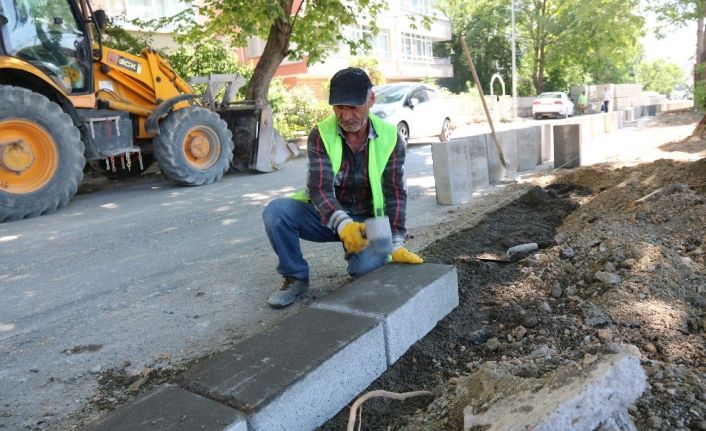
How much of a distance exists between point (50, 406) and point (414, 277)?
1920 mm

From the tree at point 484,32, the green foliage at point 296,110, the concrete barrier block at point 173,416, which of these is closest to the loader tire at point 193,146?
the green foliage at point 296,110

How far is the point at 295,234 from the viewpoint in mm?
3553

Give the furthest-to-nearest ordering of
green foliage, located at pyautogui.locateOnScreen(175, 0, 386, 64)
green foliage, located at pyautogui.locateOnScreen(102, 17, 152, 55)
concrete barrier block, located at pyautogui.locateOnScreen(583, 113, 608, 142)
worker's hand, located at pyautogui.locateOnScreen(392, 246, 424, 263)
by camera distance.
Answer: concrete barrier block, located at pyautogui.locateOnScreen(583, 113, 608, 142) → green foliage, located at pyautogui.locateOnScreen(102, 17, 152, 55) → green foliage, located at pyautogui.locateOnScreen(175, 0, 386, 64) → worker's hand, located at pyautogui.locateOnScreen(392, 246, 424, 263)

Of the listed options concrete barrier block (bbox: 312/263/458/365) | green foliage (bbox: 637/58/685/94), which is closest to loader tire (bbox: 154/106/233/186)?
concrete barrier block (bbox: 312/263/458/365)

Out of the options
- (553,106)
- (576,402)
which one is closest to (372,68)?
(553,106)

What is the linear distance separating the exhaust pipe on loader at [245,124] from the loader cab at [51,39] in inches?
108

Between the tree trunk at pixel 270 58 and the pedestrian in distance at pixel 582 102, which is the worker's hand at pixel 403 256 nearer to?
the tree trunk at pixel 270 58

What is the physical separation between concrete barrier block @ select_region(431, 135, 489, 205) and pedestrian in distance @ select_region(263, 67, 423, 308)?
3.05 m

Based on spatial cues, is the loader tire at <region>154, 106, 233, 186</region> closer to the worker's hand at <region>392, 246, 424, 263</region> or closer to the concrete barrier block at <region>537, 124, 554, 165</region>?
the concrete barrier block at <region>537, 124, 554, 165</region>

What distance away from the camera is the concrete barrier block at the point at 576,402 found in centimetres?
157

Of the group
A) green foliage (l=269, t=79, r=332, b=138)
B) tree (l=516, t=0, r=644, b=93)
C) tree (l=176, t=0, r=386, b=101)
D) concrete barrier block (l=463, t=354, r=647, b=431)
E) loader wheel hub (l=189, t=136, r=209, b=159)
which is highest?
tree (l=516, t=0, r=644, b=93)

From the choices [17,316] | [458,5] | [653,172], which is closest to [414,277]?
[17,316]

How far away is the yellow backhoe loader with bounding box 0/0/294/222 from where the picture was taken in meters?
6.76

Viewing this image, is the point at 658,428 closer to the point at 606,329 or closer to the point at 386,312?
the point at 606,329
